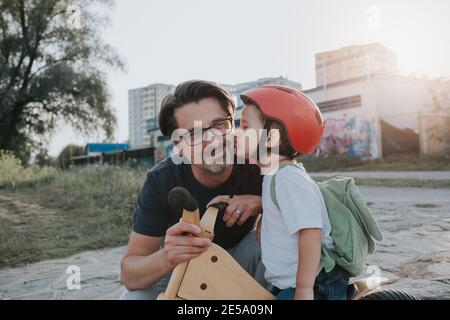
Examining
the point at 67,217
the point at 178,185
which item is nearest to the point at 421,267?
the point at 178,185

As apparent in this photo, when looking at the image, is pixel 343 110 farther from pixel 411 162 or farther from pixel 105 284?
pixel 105 284

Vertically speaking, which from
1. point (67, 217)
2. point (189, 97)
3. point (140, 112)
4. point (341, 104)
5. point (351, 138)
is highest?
point (140, 112)

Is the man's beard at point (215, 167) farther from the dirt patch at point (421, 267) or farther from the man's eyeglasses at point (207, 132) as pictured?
the dirt patch at point (421, 267)

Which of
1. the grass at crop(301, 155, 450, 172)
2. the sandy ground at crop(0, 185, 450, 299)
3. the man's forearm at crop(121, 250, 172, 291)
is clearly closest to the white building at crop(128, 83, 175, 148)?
the grass at crop(301, 155, 450, 172)

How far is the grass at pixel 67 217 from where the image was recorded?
4969 mm

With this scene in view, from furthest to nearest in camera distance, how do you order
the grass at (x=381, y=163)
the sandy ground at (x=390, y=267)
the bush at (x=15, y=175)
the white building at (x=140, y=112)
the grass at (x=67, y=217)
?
the white building at (x=140, y=112)
the grass at (x=381, y=163)
the bush at (x=15, y=175)
the grass at (x=67, y=217)
the sandy ground at (x=390, y=267)

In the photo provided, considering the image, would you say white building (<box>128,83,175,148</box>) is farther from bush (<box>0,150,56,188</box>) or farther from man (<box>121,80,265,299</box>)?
man (<box>121,80,265,299</box>)

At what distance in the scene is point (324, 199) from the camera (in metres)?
1.56

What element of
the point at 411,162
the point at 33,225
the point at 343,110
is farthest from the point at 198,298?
the point at 343,110

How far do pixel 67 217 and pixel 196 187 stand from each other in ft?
18.1

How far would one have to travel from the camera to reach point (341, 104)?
21484 millimetres

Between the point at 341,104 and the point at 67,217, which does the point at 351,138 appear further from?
the point at 67,217

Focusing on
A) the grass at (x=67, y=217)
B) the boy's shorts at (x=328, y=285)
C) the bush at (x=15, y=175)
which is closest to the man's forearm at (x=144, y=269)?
the boy's shorts at (x=328, y=285)

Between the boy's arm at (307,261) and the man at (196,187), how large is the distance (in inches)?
13.4
